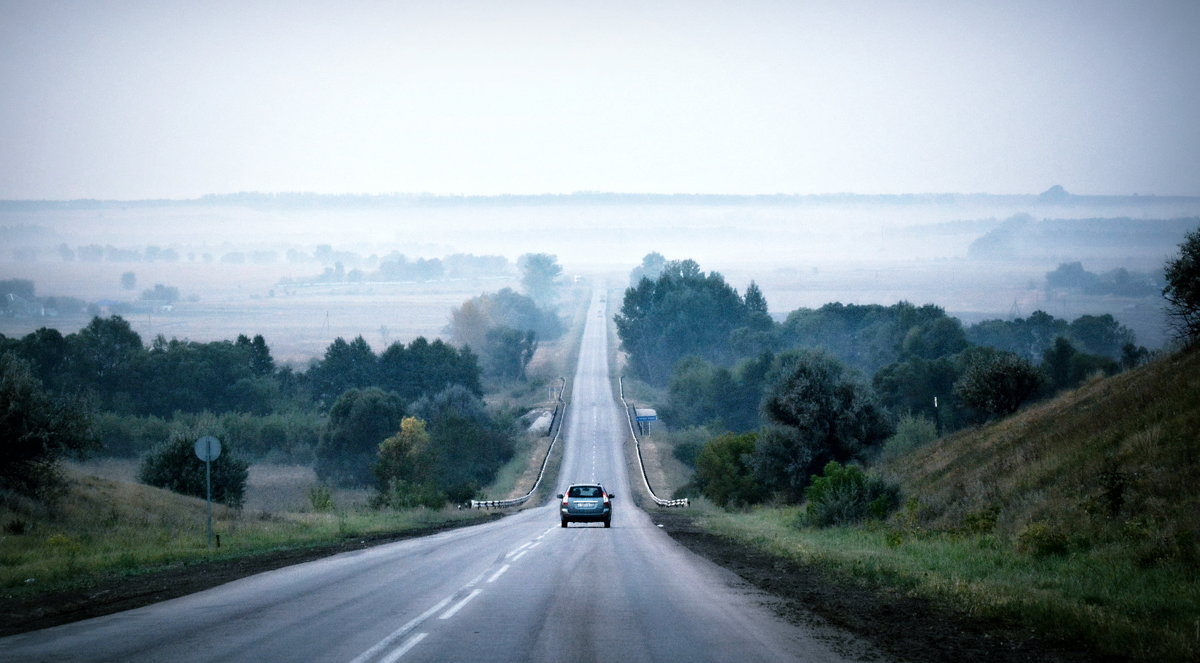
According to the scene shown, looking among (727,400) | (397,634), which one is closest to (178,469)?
(397,634)

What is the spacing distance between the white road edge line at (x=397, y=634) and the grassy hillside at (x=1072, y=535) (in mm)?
6682

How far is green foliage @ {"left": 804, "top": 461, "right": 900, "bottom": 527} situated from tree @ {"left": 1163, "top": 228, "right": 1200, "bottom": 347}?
946 cm

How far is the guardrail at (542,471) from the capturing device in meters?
59.7

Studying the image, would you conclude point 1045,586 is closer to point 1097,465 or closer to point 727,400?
point 1097,465

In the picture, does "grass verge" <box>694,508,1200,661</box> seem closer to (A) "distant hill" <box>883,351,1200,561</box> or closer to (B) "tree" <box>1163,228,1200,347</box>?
(A) "distant hill" <box>883,351,1200,561</box>

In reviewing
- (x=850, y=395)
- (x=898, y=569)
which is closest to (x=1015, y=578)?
(x=898, y=569)

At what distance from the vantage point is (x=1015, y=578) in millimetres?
15086

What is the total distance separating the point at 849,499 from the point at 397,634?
66.1 ft

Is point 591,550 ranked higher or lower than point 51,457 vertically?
lower

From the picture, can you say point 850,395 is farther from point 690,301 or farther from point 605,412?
point 690,301

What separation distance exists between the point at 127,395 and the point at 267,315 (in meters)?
63.6

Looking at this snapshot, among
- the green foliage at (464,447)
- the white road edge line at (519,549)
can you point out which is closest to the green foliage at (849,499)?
the white road edge line at (519,549)

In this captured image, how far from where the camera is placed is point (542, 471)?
8225 cm

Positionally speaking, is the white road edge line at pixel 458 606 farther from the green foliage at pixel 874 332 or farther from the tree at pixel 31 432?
the green foliage at pixel 874 332
